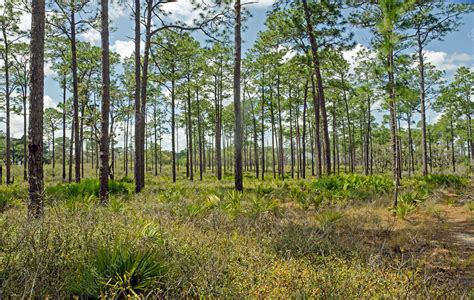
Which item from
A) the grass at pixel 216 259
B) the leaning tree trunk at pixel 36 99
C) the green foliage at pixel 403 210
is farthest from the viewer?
the green foliage at pixel 403 210

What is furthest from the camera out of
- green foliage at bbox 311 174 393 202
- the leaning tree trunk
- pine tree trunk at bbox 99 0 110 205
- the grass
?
green foliage at bbox 311 174 393 202

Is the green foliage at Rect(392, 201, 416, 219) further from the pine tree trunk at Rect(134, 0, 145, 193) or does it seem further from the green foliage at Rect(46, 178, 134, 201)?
the pine tree trunk at Rect(134, 0, 145, 193)

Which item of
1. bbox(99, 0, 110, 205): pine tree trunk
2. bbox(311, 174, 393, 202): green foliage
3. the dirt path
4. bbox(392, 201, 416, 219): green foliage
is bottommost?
the dirt path

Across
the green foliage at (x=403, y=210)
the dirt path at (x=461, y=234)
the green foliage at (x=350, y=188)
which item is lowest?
the dirt path at (x=461, y=234)

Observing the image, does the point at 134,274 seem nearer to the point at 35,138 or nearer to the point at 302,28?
the point at 35,138

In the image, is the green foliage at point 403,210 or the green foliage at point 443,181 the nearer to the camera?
the green foliage at point 403,210

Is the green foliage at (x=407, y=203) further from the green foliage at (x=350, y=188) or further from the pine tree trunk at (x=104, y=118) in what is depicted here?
the pine tree trunk at (x=104, y=118)

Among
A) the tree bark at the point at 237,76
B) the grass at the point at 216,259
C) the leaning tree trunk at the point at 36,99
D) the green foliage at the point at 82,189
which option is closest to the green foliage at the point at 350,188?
the grass at the point at 216,259

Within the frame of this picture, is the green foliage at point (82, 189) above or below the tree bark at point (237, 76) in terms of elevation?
below

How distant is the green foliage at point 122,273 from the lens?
10.1ft

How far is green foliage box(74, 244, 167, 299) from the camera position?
309cm

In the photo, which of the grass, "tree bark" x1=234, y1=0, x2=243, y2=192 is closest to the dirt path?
the grass

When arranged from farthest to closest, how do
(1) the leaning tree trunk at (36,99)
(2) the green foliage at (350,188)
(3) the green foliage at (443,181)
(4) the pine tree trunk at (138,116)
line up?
(3) the green foliage at (443,181), (4) the pine tree trunk at (138,116), (2) the green foliage at (350,188), (1) the leaning tree trunk at (36,99)

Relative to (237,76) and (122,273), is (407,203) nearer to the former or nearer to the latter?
(237,76)
